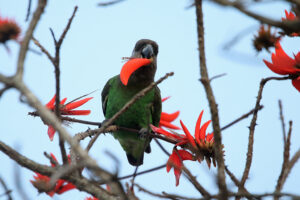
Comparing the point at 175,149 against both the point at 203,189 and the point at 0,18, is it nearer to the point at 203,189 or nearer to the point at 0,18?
the point at 203,189

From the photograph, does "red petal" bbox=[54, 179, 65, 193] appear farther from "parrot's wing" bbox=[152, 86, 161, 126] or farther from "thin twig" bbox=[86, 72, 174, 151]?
"parrot's wing" bbox=[152, 86, 161, 126]

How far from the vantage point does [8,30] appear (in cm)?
175

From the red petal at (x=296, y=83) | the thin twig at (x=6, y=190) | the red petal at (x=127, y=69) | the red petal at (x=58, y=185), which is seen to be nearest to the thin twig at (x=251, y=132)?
the red petal at (x=296, y=83)

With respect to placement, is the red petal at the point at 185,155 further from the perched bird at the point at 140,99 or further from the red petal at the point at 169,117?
the perched bird at the point at 140,99

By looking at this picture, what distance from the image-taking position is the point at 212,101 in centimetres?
157

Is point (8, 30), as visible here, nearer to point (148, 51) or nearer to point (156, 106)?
point (148, 51)

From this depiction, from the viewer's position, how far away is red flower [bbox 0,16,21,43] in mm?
1725

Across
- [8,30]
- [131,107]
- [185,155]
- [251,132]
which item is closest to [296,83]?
[251,132]

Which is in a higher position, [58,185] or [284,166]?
[58,185]

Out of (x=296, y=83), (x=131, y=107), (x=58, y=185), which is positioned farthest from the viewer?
(x=131, y=107)

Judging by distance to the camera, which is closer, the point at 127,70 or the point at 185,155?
the point at 127,70

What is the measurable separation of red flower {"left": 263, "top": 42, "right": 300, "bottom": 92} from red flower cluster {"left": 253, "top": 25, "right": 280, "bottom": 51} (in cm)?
23

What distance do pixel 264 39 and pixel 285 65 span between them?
1.06ft

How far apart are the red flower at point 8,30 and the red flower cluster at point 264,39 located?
1.06 m
